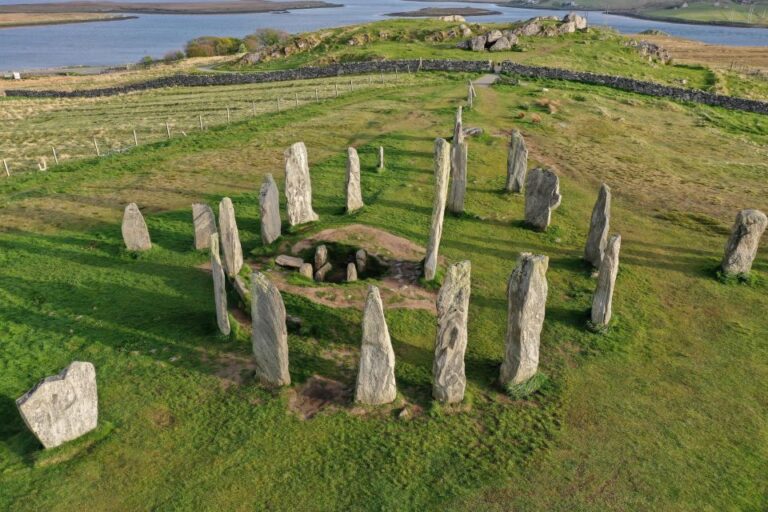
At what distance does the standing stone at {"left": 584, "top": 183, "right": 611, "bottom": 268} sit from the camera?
56.8 ft

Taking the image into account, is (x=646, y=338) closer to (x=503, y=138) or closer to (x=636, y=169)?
(x=636, y=169)

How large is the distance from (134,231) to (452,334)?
37.7 ft

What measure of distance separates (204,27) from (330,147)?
17685cm

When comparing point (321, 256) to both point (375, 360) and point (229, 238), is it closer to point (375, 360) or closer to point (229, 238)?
point (229, 238)

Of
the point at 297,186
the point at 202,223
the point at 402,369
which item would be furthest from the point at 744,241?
the point at 202,223

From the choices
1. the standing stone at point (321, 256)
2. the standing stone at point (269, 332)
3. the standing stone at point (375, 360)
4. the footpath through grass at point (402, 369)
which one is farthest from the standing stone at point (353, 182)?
the standing stone at point (375, 360)

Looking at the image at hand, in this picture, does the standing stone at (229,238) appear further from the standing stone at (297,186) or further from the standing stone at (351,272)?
the standing stone at (297,186)

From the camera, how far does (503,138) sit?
3117 cm

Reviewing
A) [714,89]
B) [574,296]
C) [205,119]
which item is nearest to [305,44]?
[205,119]

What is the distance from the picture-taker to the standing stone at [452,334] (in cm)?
1140

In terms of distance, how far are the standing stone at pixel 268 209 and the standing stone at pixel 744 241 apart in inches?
547

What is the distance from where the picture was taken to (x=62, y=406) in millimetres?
10453

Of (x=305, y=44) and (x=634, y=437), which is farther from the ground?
(x=305, y=44)

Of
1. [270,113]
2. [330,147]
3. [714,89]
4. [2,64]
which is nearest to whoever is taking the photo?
[330,147]
